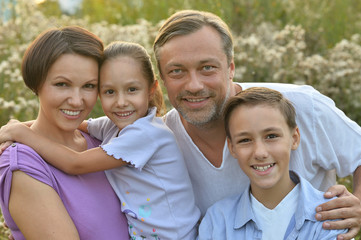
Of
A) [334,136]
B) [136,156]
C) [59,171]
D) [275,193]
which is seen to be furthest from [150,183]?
[334,136]

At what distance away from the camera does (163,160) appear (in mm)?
3227

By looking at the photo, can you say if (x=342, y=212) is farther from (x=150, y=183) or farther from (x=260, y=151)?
(x=150, y=183)

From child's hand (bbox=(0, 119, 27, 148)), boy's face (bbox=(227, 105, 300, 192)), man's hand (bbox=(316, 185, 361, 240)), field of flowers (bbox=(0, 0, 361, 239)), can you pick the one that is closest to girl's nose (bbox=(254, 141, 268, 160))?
boy's face (bbox=(227, 105, 300, 192))

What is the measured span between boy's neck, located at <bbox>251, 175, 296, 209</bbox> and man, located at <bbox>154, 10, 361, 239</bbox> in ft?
0.95

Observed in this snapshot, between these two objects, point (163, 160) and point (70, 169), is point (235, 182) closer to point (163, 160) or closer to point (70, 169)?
point (163, 160)

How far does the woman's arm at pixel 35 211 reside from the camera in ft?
9.20

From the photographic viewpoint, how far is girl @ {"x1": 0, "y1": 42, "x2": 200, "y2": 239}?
3037 millimetres

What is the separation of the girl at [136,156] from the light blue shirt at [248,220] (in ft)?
0.50

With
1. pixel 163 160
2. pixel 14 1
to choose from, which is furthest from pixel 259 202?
pixel 14 1

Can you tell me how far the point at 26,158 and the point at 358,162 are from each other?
81.6 inches

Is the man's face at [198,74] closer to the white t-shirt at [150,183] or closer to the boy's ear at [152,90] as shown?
the boy's ear at [152,90]

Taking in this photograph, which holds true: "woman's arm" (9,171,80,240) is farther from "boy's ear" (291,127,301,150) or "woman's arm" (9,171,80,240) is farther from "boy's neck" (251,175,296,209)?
"boy's ear" (291,127,301,150)

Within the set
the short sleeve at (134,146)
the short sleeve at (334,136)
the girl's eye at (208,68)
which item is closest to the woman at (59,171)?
the short sleeve at (134,146)

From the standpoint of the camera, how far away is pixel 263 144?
9.68 ft
